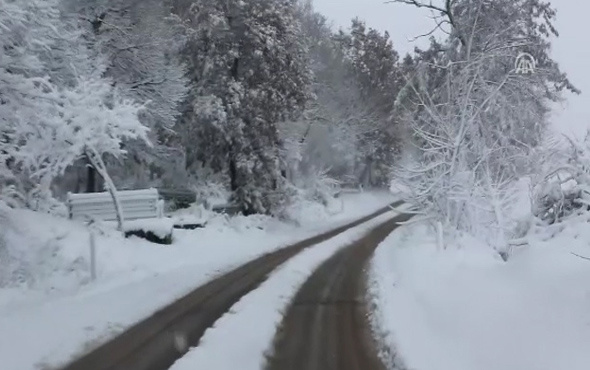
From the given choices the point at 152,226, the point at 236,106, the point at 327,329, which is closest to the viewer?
the point at 327,329

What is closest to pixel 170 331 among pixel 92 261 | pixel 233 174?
pixel 92 261

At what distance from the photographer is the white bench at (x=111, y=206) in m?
20.3

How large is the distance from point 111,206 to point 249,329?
1187cm

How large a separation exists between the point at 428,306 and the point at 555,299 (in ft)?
9.18

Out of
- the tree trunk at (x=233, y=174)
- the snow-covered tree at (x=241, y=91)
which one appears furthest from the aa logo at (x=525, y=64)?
the tree trunk at (x=233, y=174)

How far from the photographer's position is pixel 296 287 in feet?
47.9

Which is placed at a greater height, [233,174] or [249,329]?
[233,174]

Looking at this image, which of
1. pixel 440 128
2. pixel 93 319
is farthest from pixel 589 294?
pixel 440 128

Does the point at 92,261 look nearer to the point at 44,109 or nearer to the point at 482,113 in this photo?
the point at 44,109

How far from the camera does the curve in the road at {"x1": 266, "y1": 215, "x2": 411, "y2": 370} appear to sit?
8.44 metres

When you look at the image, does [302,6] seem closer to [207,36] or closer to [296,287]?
[207,36]

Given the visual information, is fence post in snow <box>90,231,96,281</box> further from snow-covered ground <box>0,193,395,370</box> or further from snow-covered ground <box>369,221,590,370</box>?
snow-covered ground <box>369,221,590,370</box>

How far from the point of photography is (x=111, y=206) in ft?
68.5

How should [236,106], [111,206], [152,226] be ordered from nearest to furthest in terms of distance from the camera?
[152,226]
[111,206]
[236,106]
